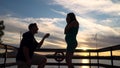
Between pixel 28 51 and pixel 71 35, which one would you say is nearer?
pixel 28 51

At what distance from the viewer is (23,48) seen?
5988 mm

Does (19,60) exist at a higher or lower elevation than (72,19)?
lower

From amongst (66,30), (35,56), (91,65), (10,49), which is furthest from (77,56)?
(35,56)

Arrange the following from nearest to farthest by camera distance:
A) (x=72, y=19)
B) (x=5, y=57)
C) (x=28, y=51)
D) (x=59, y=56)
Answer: (x=28, y=51), (x=72, y=19), (x=5, y=57), (x=59, y=56)

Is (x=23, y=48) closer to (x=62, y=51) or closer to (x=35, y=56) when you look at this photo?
(x=35, y=56)

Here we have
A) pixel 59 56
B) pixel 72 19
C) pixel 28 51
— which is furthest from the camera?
pixel 59 56

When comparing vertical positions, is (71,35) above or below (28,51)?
above

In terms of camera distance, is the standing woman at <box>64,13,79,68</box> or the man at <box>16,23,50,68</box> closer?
the man at <box>16,23,50,68</box>

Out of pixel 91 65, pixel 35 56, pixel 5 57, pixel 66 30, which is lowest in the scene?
pixel 91 65

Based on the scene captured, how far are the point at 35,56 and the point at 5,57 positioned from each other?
2842 mm

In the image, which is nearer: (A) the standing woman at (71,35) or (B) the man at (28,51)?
(B) the man at (28,51)

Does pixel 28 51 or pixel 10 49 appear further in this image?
pixel 10 49

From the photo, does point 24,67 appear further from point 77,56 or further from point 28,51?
point 77,56

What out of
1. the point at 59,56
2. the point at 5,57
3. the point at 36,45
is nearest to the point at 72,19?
the point at 36,45
